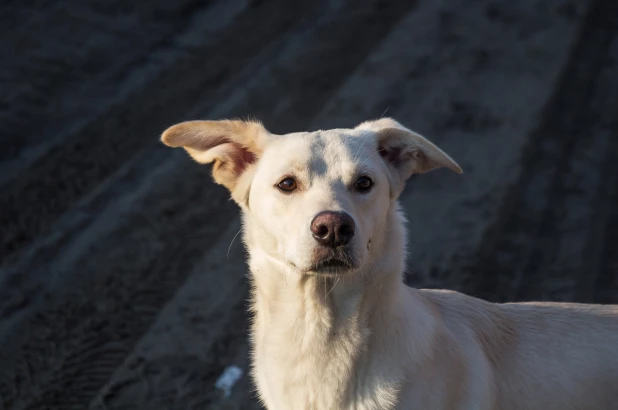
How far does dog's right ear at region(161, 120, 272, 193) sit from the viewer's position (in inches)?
151

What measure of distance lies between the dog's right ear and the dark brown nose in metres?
0.70

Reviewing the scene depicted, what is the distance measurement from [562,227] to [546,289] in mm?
892

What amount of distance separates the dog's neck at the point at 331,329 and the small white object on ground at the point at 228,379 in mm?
1580

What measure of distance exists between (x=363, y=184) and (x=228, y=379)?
87.2 inches

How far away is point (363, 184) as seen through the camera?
366cm

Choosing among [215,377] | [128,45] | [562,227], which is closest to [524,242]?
[562,227]

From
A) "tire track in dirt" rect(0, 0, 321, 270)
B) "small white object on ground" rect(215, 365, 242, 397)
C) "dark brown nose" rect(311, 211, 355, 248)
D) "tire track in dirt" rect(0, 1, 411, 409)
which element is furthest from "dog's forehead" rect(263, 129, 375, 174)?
"tire track in dirt" rect(0, 0, 321, 270)

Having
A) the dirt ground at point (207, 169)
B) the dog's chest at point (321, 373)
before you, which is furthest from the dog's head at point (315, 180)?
the dirt ground at point (207, 169)

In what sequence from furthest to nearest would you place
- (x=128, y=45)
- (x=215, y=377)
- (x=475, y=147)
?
(x=128, y=45) < (x=475, y=147) < (x=215, y=377)

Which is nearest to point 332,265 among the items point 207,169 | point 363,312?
point 363,312

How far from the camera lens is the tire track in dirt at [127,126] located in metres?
6.74

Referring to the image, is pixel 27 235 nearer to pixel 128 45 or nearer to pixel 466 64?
pixel 128 45

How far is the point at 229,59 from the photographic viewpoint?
9.05 meters

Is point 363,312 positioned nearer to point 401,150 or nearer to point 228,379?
point 401,150
